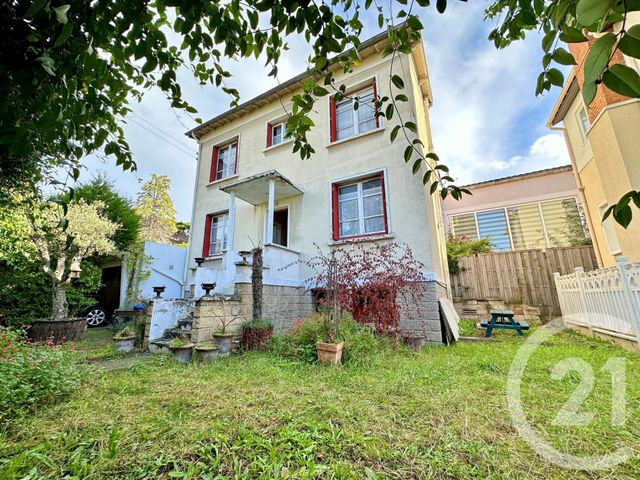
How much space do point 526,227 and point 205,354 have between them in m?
12.9

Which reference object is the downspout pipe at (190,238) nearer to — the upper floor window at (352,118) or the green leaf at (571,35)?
the upper floor window at (352,118)

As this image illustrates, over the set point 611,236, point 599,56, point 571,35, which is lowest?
point 599,56

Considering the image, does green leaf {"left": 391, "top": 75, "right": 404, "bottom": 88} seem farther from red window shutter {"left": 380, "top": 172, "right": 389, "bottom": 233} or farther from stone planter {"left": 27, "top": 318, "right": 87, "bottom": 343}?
stone planter {"left": 27, "top": 318, "right": 87, "bottom": 343}

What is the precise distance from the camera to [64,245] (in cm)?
664

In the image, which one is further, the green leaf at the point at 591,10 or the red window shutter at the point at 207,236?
the red window shutter at the point at 207,236

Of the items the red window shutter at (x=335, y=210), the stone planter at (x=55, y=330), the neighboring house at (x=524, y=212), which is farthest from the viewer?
the neighboring house at (x=524, y=212)

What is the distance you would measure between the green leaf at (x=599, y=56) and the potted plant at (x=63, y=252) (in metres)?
8.00

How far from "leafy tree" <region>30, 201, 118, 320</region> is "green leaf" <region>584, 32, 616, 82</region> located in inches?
328

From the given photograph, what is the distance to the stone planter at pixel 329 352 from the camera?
3.80m

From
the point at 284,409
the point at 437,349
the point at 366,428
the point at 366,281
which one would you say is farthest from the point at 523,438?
the point at 366,281

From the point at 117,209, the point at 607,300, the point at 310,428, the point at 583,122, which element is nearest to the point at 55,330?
the point at 117,209

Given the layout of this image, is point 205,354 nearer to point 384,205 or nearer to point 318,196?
point 318,196

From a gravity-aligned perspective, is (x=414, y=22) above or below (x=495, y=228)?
below

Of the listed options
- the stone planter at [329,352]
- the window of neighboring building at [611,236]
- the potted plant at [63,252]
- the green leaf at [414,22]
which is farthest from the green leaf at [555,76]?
the window of neighboring building at [611,236]
